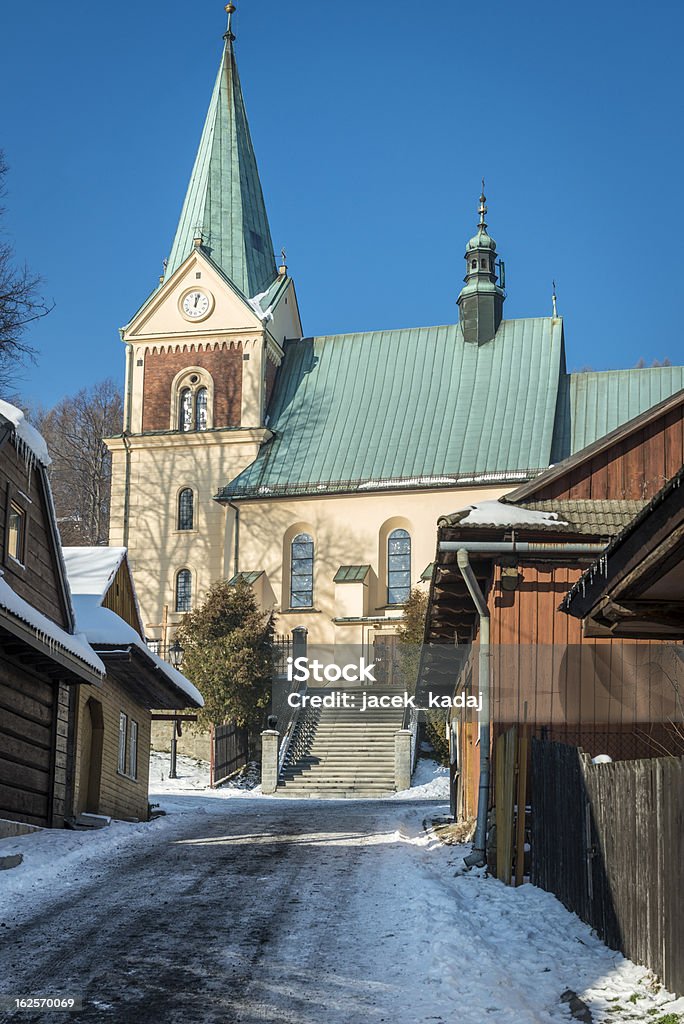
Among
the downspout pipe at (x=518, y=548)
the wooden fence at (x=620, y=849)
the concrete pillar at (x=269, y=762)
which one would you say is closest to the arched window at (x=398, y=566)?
the concrete pillar at (x=269, y=762)

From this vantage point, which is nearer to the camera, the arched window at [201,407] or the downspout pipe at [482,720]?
the downspout pipe at [482,720]

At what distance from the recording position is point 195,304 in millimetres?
49312

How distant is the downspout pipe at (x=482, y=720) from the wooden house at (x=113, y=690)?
5.58 m

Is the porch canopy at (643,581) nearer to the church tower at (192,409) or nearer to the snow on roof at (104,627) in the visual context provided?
the snow on roof at (104,627)

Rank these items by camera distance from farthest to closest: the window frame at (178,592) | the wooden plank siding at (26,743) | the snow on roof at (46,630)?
the window frame at (178,592) < the wooden plank siding at (26,743) < the snow on roof at (46,630)

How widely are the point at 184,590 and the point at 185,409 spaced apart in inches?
281

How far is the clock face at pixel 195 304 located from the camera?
49062 mm

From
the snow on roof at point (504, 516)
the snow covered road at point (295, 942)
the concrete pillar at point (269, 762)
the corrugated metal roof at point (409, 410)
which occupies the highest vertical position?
the corrugated metal roof at point (409, 410)

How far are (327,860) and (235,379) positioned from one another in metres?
35.5

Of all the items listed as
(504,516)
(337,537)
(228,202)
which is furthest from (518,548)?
(228,202)

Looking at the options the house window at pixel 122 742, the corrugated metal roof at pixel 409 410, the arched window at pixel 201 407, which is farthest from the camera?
the arched window at pixel 201 407

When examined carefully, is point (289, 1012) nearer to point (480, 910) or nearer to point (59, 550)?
point (480, 910)

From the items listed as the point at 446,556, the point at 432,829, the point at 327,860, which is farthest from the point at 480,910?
the point at 432,829

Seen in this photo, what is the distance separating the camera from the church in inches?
1743
